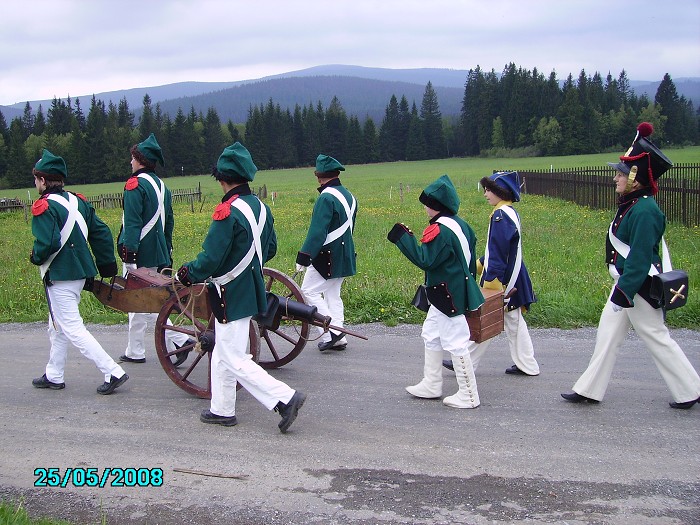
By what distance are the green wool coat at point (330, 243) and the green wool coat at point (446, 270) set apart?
6.03 ft

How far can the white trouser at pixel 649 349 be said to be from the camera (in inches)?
205

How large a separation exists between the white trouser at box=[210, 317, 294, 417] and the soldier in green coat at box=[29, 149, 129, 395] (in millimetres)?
1156

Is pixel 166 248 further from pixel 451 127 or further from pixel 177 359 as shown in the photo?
pixel 451 127

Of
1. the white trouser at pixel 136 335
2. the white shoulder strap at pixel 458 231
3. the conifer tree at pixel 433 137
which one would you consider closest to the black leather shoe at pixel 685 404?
the white shoulder strap at pixel 458 231

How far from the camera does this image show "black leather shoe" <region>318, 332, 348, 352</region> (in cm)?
719

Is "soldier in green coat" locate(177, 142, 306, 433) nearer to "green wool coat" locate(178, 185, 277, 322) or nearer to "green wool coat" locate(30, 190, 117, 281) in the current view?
"green wool coat" locate(178, 185, 277, 322)

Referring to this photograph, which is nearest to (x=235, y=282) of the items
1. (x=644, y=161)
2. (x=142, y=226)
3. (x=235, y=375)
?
(x=235, y=375)

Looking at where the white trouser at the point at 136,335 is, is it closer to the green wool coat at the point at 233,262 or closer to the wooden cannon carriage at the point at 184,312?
the wooden cannon carriage at the point at 184,312

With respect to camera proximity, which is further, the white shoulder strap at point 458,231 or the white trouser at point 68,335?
the white trouser at point 68,335

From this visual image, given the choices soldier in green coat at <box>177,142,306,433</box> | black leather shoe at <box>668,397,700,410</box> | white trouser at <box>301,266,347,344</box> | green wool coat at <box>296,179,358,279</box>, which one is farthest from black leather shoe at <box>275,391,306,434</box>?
black leather shoe at <box>668,397,700,410</box>

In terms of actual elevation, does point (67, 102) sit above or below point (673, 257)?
above

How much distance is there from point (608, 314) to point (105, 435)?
3.79m

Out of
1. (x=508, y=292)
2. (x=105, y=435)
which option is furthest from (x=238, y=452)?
(x=508, y=292)

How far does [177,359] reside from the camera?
6.64 m
